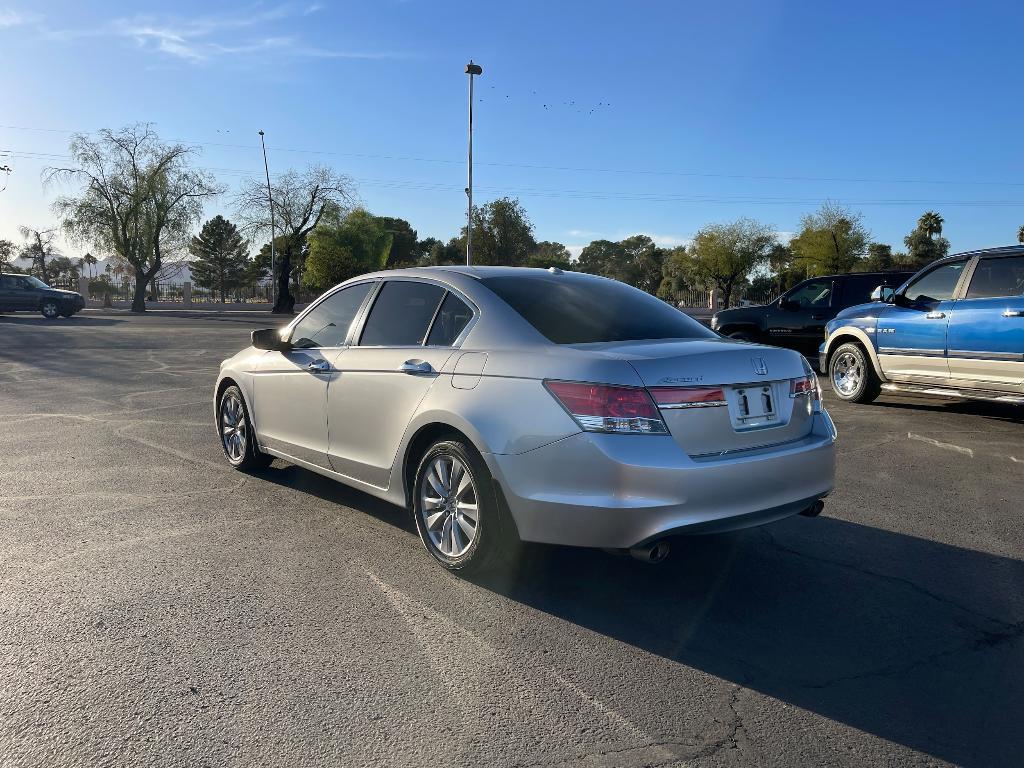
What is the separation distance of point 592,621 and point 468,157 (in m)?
42.4

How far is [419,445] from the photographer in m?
4.33

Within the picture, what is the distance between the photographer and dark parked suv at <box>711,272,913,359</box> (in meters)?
14.4

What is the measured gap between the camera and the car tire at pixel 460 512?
3.86 metres

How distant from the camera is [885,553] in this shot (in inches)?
180

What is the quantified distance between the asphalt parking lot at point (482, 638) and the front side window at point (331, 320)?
1.10 m

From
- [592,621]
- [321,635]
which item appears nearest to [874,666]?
[592,621]

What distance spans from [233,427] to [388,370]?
97.2 inches

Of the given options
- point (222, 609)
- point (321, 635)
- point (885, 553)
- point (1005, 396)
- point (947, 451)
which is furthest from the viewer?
point (1005, 396)

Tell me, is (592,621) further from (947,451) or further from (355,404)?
(947,451)

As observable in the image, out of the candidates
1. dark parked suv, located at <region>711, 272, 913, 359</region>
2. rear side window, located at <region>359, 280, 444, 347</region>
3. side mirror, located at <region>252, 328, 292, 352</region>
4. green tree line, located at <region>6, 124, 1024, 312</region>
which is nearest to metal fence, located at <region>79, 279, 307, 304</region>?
green tree line, located at <region>6, 124, 1024, 312</region>

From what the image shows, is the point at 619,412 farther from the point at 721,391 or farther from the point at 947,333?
the point at 947,333

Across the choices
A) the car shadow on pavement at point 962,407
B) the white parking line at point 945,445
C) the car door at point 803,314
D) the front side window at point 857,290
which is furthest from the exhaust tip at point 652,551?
the front side window at point 857,290

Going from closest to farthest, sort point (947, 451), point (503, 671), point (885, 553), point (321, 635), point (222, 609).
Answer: point (503, 671), point (321, 635), point (222, 609), point (885, 553), point (947, 451)

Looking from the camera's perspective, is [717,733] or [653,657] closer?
[717,733]
